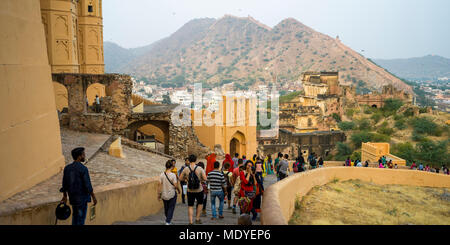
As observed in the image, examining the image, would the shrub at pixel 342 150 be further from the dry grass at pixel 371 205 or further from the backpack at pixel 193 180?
the backpack at pixel 193 180

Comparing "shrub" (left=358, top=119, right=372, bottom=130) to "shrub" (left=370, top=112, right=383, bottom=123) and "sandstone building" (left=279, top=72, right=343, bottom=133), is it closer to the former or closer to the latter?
"shrub" (left=370, top=112, right=383, bottom=123)

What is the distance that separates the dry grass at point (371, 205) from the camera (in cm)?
866

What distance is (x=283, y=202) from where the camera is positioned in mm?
7289

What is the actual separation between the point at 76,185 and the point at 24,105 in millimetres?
2499

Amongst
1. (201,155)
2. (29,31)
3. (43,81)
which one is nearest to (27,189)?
(43,81)

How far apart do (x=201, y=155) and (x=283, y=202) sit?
11.6m

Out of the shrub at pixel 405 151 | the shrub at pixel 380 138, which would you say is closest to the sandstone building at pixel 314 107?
the shrub at pixel 380 138

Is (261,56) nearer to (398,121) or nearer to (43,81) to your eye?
(398,121)

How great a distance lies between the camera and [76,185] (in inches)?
202

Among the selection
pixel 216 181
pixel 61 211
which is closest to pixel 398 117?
pixel 216 181

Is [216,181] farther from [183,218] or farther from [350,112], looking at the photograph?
[350,112]

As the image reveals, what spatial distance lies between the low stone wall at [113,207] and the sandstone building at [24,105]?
1.05 meters

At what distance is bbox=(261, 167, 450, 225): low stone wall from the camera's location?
7.61 m

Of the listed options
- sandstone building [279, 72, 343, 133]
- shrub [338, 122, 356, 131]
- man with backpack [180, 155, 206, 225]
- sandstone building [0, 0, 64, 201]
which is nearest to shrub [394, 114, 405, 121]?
shrub [338, 122, 356, 131]
